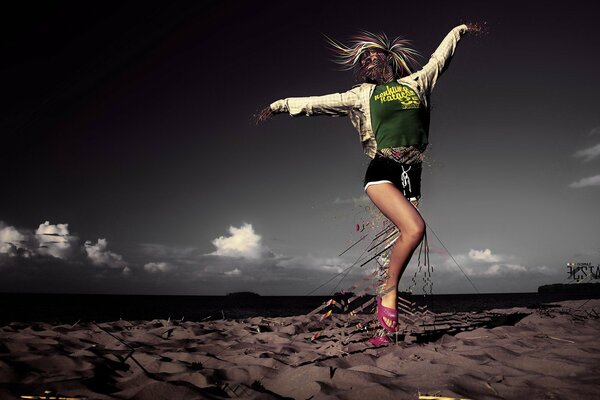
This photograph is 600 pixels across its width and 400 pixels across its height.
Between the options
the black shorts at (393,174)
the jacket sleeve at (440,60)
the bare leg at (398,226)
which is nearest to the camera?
the bare leg at (398,226)

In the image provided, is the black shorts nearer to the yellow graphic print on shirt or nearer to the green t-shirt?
the green t-shirt

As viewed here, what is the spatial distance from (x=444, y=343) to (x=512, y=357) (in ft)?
2.32

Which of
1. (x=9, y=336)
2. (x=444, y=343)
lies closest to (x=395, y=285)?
(x=444, y=343)

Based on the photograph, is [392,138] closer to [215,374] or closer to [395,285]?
[395,285]

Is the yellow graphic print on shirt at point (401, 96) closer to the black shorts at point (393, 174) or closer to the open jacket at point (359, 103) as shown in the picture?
the open jacket at point (359, 103)

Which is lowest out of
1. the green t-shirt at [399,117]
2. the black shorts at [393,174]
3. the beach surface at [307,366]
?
the beach surface at [307,366]

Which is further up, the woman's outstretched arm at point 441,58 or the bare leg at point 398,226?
the woman's outstretched arm at point 441,58

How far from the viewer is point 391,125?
276cm

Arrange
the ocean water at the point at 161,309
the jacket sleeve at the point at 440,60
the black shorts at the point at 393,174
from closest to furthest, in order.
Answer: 1. the black shorts at the point at 393,174
2. the jacket sleeve at the point at 440,60
3. the ocean water at the point at 161,309

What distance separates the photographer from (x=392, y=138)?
275cm

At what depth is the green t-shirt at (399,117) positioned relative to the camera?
273 centimetres

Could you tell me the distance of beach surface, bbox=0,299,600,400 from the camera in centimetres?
174

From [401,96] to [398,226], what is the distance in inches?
40.1

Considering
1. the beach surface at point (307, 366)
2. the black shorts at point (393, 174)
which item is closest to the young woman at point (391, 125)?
the black shorts at point (393, 174)
